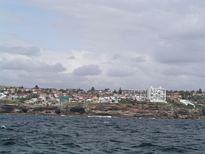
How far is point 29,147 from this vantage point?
56.3 meters

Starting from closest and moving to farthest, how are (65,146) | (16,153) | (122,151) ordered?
(16,153)
(122,151)
(65,146)

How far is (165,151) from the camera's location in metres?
57.4

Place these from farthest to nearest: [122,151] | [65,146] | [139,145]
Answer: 1. [139,145]
2. [65,146]
3. [122,151]

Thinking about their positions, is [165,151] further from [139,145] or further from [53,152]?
[53,152]

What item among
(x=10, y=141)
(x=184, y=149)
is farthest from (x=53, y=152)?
(x=184, y=149)

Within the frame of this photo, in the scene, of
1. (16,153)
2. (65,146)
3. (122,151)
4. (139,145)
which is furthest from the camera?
(139,145)

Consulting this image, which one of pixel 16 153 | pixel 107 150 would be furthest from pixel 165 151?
pixel 16 153

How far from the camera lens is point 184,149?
60906 millimetres

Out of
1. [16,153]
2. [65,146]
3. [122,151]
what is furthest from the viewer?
[65,146]

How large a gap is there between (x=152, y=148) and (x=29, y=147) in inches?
531

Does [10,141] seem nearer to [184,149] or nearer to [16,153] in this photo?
[16,153]

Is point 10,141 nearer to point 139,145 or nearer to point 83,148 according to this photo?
point 83,148

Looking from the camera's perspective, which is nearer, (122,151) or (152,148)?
(122,151)

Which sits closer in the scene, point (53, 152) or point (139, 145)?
point (53, 152)
